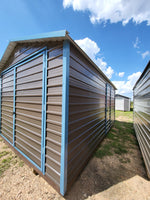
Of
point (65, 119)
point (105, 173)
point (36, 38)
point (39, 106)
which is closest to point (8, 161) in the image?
point (39, 106)

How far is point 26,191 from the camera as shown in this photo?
141 centimetres

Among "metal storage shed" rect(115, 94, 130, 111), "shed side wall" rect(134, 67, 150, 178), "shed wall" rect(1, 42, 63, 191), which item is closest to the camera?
"shed wall" rect(1, 42, 63, 191)

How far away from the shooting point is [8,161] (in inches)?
84.5

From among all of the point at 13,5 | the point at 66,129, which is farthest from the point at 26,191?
the point at 13,5

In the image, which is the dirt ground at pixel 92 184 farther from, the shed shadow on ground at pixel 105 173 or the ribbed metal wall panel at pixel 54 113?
the ribbed metal wall panel at pixel 54 113

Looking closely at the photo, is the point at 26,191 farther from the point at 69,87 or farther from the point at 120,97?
the point at 120,97

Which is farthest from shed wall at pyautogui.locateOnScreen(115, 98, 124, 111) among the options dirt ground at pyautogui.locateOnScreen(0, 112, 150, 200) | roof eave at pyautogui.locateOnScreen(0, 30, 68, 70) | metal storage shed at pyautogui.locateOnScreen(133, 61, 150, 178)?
roof eave at pyautogui.locateOnScreen(0, 30, 68, 70)

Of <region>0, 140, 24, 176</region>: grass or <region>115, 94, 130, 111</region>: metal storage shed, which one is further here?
<region>115, 94, 130, 111</region>: metal storage shed

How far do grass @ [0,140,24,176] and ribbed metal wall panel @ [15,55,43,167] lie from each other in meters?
0.31

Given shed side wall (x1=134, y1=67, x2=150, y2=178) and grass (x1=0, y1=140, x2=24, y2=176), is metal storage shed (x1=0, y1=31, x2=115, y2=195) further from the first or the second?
shed side wall (x1=134, y1=67, x2=150, y2=178)

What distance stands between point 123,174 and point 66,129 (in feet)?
6.08

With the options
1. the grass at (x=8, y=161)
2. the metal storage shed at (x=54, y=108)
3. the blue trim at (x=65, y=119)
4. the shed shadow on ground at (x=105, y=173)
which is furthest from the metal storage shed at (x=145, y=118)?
the grass at (x=8, y=161)

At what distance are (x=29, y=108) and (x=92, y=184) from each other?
2.19 m

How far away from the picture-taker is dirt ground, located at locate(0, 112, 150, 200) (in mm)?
1350
